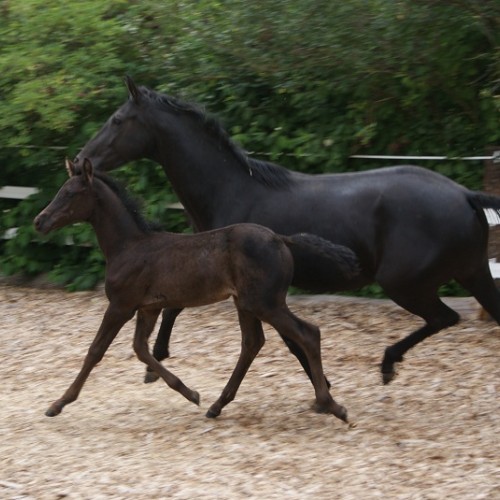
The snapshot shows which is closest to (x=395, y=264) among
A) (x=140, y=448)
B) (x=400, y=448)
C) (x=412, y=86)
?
(x=400, y=448)

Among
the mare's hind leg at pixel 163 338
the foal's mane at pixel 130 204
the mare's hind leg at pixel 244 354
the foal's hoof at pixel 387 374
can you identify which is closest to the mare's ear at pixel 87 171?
the foal's mane at pixel 130 204

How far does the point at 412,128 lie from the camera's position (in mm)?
9797

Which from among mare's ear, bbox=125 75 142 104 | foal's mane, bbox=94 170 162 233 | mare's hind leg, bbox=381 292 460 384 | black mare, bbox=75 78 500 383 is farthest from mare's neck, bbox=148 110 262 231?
mare's hind leg, bbox=381 292 460 384

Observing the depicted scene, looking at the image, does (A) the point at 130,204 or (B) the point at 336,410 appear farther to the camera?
(A) the point at 130,204

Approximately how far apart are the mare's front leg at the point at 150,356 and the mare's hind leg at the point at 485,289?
1.88m

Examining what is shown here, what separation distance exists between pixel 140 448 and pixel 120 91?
16.4ft

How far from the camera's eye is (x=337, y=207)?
22.9 feet

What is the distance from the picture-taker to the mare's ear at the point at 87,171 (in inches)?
263

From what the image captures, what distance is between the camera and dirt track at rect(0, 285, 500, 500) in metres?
5.58

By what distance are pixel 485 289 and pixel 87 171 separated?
2.64m

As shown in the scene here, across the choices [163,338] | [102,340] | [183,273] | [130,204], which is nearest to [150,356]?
[102,340]

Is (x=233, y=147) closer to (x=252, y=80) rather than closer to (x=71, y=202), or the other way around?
(x=71, y=202)

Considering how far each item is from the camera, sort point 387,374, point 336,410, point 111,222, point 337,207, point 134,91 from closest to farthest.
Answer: point 336,410 → point 111,222 → point 337,207 → point 387,374 → point 134,91

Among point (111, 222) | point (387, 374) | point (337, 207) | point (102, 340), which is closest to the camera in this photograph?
point (102, 340)
